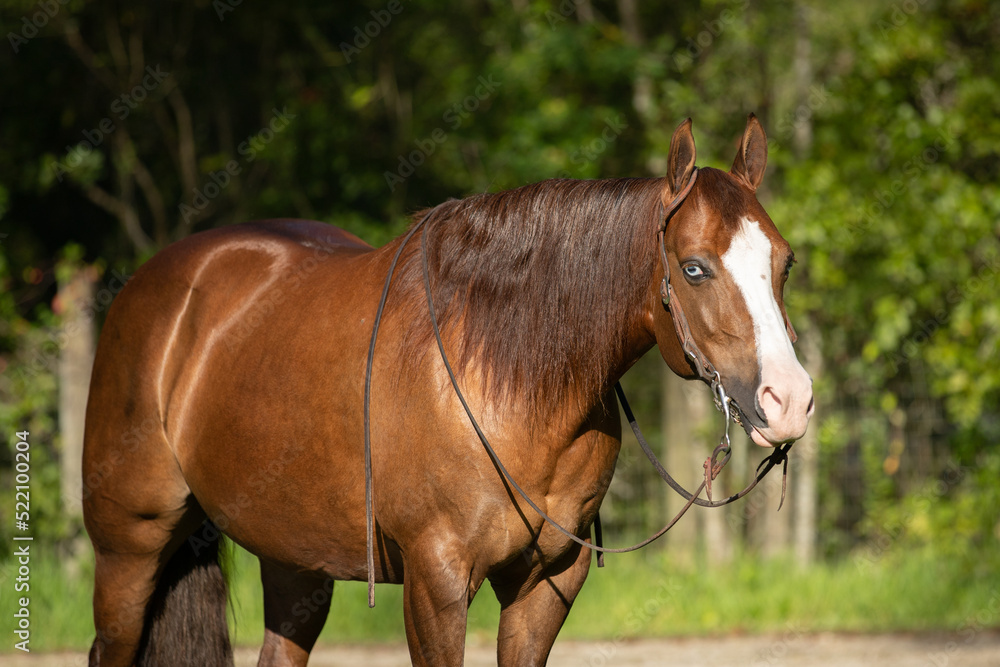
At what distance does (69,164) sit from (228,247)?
14.4 feet

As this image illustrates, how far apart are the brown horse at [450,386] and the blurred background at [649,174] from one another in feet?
9.94

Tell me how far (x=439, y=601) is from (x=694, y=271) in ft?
3.56

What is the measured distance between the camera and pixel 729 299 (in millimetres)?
2232

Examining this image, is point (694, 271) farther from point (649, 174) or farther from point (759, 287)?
point (649, 174)

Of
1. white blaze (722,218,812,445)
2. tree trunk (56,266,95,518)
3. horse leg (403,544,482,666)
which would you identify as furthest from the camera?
tree trunk (56,266,95,518)

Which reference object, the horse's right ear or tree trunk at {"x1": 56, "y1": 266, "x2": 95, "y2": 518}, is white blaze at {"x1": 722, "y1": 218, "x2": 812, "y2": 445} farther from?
tree trunk at {"x1": 56, "y1": 266, "x2": 95, "y2": 518}

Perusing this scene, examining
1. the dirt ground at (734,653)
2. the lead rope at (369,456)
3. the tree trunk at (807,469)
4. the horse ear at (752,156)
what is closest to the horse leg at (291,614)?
the lead rope at (369,456)

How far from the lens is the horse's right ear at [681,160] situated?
7.68 ft

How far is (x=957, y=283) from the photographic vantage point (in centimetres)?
670

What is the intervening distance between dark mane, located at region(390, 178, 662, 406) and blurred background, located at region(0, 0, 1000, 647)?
375cm

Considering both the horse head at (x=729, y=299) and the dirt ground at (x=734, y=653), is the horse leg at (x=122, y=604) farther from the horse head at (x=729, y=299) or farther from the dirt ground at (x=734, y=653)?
the horse head at (x=729, y=299)

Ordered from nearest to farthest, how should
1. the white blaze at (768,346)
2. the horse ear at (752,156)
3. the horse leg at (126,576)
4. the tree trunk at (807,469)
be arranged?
1. the white blaze at (768,346)
2. the horse ear at (752,156)
3. the horse leg at (126,576)
4. the tree trunk at (807,469)

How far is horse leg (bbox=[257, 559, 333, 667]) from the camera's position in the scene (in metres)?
3.47

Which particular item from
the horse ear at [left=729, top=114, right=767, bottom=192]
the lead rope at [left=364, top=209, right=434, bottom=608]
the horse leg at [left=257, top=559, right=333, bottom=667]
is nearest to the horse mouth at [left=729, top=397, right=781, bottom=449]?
the horse ear at [left=729, top=114, right=767, bottom=192]
